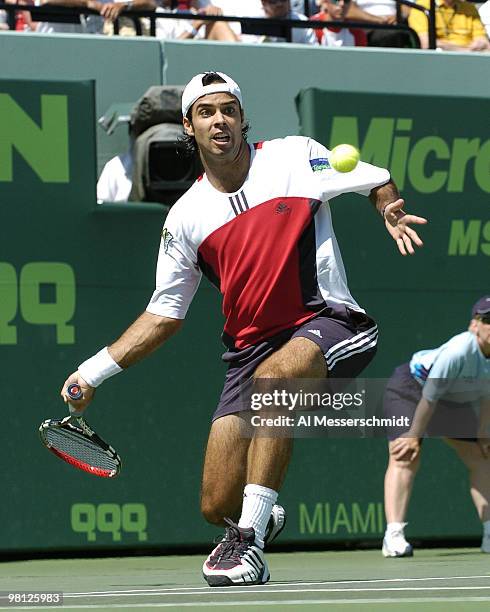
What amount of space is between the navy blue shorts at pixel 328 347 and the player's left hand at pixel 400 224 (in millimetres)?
390

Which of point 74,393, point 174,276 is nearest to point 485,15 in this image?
point 174,276

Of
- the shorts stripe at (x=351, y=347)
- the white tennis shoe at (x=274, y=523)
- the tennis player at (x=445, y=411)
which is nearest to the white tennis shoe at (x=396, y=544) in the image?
the tennis player at (x=445, y=411)

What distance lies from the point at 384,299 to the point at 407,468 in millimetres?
1182

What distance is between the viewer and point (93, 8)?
9.99 metres

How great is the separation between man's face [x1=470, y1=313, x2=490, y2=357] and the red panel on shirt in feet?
9.74

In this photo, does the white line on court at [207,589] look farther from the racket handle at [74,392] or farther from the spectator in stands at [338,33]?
the spectator in stands at [338,33]

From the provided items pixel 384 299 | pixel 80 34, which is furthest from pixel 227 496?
pixel 80 34

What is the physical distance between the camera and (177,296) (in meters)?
6.13

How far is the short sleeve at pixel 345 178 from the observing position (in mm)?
5969

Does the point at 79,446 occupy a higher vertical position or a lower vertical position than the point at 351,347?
lower

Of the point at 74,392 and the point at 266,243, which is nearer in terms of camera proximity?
the point at 266,243

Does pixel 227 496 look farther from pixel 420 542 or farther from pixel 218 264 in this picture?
pixel 420 542

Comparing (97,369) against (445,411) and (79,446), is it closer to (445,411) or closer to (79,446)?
(79,446)

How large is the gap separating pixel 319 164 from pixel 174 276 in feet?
2.57
